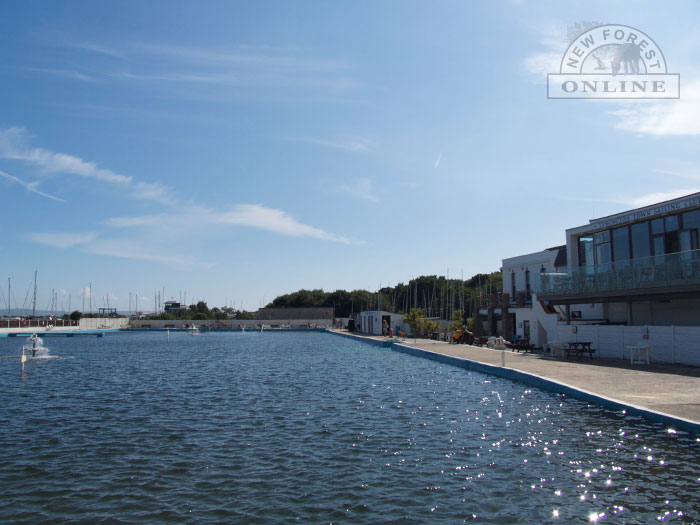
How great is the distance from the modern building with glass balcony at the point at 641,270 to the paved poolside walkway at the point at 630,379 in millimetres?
2973

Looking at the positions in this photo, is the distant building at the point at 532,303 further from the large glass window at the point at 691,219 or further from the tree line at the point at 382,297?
the tree line at the point at 382,297

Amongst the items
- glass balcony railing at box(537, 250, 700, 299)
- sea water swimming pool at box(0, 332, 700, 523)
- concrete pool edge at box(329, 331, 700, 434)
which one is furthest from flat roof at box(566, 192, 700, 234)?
sea water swimming pool at box(0, 332, 700, 523)

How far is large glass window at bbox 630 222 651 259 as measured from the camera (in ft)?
74.2

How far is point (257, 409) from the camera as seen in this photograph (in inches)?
536

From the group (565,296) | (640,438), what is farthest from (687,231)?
(640,438)

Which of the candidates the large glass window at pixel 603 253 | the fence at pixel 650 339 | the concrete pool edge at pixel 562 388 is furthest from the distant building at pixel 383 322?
the fence at pixel 650 339

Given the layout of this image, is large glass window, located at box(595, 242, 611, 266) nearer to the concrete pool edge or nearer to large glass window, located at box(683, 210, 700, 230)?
large glass window, located at box(683, 210, 700, 230)

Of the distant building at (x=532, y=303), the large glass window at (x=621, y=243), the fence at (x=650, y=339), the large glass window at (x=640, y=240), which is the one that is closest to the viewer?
the fence at (x=650, y=339)

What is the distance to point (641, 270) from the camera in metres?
20.4

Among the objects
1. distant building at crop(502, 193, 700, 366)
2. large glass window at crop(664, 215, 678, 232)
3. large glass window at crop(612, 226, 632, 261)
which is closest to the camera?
distant building at crop(502, 193, 700, 366)

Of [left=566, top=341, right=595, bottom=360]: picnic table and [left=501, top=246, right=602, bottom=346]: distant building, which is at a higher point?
[left=501, top=246, right=602, bottom=346]: distant building

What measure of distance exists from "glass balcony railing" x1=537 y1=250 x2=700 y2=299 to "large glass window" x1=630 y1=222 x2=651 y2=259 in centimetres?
208

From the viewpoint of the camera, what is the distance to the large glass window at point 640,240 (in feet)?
74.2

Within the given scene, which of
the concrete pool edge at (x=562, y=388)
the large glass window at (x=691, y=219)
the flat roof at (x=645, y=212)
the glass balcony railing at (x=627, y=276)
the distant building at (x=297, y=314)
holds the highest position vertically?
the flat roof at (x=645, y=212)
